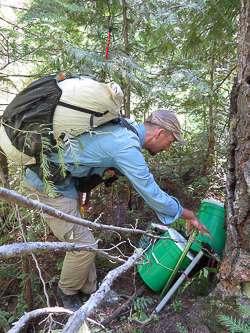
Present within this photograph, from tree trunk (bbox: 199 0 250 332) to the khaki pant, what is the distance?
1.39 metres

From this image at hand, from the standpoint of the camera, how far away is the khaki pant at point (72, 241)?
2666mm

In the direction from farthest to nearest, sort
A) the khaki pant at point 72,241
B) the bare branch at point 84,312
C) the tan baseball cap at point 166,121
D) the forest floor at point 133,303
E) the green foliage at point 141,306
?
the khaki pant at point 72,241, the tan baseball cap at point 166,121, the green foliage at point 141,306, the forest floor at point 133,303, the bare branch at point 84,312

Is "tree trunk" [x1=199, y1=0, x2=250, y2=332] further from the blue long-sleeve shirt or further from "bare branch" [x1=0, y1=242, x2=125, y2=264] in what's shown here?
"bare branch" [x1=0, y1=242, x2=125, y2=264]

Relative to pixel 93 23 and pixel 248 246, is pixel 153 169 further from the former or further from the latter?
pixel 93 23

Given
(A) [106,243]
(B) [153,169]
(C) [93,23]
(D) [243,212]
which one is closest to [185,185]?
(B) [153,169]

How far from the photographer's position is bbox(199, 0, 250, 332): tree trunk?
1.96 meters

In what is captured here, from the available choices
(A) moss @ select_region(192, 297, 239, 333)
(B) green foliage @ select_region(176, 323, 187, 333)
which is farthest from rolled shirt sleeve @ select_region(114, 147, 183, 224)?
(B) green foliage @ select_region(176, 323, 187, 333)

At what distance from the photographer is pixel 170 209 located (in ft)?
7.36

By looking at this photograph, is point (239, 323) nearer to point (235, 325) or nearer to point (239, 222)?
point (235, 325)

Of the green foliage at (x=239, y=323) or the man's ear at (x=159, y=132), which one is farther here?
the man's ear at (x=159, y=132)

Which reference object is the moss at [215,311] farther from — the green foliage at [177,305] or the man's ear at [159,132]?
the man's ear at [159,132]

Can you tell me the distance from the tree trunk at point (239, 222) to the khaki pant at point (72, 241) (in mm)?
1393

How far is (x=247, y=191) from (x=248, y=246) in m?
0.48

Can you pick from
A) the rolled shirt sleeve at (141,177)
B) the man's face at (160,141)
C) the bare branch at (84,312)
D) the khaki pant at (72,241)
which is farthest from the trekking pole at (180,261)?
the bare branch at (84,312)
